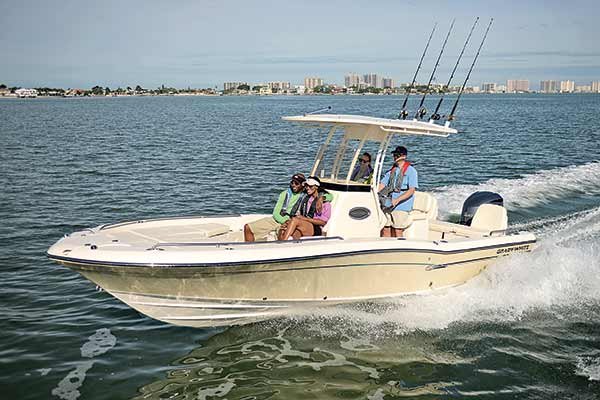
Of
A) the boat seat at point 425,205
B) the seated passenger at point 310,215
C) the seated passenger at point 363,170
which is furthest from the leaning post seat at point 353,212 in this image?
the boat seat at point 425,205

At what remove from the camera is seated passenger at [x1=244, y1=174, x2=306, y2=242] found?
29.4ft

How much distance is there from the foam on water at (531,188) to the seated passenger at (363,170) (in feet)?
21.2

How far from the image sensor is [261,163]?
25.2 meters

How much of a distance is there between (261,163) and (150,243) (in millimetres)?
17026

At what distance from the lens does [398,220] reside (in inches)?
376

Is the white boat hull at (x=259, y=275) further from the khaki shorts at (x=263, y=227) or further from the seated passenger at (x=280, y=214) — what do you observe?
the khaki shorts at (x=263, y=227)

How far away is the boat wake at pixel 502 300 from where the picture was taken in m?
8.87

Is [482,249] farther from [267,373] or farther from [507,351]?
[267,373]

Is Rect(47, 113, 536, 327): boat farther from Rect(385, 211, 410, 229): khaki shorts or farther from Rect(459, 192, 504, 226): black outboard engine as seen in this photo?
Rect(459, 192, 504, 226): black outboard engine

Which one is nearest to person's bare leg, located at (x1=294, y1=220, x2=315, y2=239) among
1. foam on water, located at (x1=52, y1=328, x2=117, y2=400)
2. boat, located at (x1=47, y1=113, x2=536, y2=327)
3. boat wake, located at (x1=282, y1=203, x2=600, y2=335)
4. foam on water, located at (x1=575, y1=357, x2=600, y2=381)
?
boat, located at (x1=47, y1=113, x2=536, y2=327)

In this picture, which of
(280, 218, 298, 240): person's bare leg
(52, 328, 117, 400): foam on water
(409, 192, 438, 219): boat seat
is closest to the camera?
(52, 328, 117, 400): foam on water

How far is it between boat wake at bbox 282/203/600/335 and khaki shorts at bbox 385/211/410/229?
109 cm

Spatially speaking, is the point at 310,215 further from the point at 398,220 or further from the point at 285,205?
the point at 398,220

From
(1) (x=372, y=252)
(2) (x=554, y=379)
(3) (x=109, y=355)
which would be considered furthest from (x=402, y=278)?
(3) (x=109, y=355)
